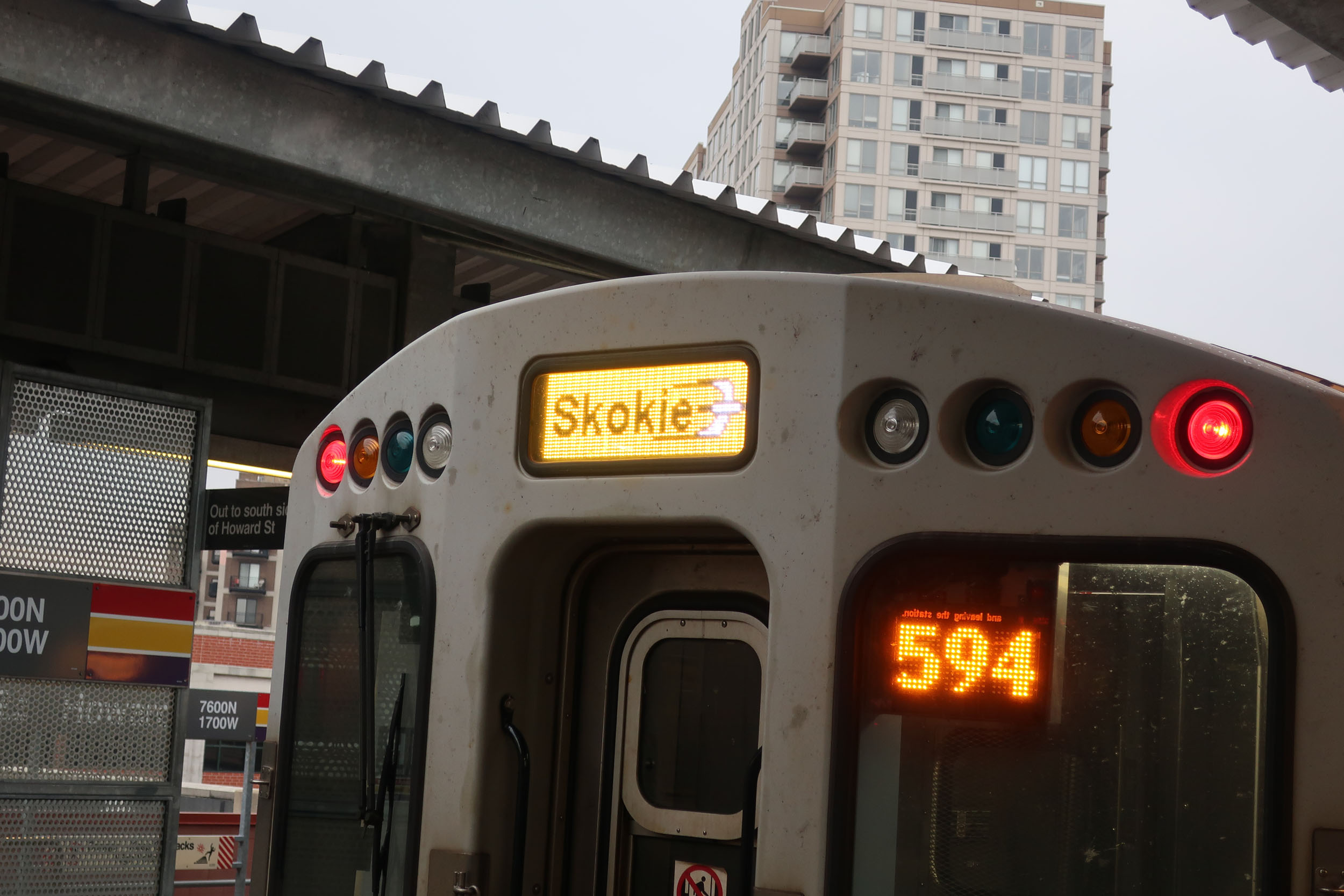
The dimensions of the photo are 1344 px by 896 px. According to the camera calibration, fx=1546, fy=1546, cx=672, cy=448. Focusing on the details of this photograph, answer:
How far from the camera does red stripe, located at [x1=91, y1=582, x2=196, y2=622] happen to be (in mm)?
7797

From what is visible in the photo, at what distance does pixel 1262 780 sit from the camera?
2689 millimetres

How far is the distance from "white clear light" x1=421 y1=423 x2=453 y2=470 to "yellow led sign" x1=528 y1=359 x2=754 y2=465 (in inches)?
9.8

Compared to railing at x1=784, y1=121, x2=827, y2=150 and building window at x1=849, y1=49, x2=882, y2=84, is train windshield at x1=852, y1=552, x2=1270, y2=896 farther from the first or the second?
railing at x1=784, y1=121, x2=827, y2=150

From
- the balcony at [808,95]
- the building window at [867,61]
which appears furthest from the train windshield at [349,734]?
the balcony at [808,95]

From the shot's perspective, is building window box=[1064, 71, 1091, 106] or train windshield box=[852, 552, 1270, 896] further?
building window box=[1064, 71, 1091, 106]

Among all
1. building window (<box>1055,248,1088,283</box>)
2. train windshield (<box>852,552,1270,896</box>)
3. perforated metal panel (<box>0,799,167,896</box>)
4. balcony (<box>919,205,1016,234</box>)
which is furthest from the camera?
building window (<box>1055,248,1088,283</box>)

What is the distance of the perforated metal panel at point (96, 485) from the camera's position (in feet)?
25.1

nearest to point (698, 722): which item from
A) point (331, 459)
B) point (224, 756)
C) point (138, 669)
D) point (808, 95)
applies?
point (331, 459)

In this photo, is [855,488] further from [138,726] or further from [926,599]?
[138,726]

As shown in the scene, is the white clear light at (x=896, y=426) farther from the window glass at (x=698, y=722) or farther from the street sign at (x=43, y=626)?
the street sign at (x=43, y=626)

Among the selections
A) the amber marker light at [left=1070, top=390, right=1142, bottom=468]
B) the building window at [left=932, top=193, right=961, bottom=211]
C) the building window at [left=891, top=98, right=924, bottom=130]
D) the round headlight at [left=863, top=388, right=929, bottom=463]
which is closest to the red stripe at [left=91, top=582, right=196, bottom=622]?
the round headlight at [left=863, top=388, right=929, bottom=463]

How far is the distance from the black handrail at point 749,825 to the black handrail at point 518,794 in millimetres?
511

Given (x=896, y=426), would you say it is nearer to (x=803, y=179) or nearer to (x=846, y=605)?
(x=846, y=605)

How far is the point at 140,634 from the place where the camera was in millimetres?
7938
